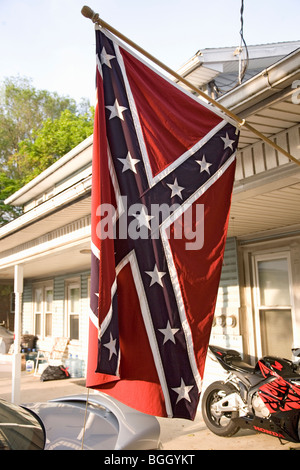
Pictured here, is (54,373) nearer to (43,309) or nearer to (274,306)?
(43,309)

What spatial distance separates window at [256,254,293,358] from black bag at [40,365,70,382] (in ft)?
23.4

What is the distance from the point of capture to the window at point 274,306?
7.15 m

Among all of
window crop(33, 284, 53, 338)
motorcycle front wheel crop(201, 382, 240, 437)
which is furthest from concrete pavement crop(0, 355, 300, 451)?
window crop(33, 284, 53, 338)

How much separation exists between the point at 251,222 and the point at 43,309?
12797 mm

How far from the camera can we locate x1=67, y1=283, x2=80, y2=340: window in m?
14.8

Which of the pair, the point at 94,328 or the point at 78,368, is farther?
the point at 78,368

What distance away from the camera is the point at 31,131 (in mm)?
32812

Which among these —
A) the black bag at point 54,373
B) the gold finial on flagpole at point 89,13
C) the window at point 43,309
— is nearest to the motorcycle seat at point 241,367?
the gold finial on flagpole at point 89,13

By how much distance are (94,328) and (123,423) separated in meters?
1.38

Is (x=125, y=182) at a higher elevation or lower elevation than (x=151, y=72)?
lower

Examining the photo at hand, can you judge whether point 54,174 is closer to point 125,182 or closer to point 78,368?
point 78,368

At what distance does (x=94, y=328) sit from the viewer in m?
2.54

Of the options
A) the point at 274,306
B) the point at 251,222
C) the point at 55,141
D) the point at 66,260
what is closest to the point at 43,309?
the point at 66,260
